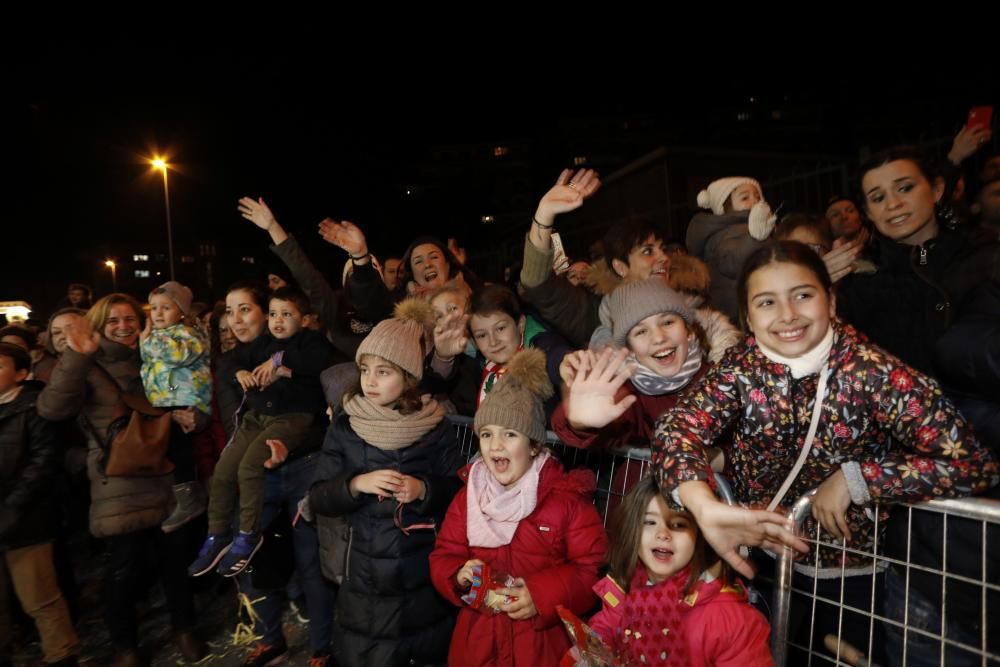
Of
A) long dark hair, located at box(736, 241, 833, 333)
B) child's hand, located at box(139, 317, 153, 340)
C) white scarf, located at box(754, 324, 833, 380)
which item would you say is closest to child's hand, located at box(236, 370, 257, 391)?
child's hand, located at box(139, 317, 153, 340)

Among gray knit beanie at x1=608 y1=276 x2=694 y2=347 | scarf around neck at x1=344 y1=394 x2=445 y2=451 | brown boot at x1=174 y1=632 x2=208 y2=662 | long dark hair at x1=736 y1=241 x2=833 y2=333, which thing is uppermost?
long dark hair at x1=736 y1=241 x2=833 y2=333

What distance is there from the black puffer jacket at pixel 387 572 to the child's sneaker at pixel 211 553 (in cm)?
129

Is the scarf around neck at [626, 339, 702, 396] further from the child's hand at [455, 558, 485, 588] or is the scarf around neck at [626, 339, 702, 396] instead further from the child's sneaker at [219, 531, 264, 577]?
the child's sneaker at [219, 531, 264, 577]

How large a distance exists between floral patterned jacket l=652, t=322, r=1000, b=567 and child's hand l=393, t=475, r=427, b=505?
1.52 meters

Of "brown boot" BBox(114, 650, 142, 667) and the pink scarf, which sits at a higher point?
the pink scarf

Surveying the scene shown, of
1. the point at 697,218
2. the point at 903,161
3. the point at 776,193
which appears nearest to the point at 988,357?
the point at 903,161

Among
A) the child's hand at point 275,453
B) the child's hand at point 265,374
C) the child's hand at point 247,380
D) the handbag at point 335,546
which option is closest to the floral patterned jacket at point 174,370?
the child's hand at point 247,380

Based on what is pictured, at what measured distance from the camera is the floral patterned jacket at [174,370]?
4.55 m

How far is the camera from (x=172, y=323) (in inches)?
189

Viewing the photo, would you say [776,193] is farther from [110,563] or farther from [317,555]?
[110,563]

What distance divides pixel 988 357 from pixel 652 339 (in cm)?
120

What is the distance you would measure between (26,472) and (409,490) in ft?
9.73

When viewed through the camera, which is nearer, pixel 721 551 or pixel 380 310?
pixel 721 551

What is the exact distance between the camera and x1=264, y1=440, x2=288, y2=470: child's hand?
3.94 meters
